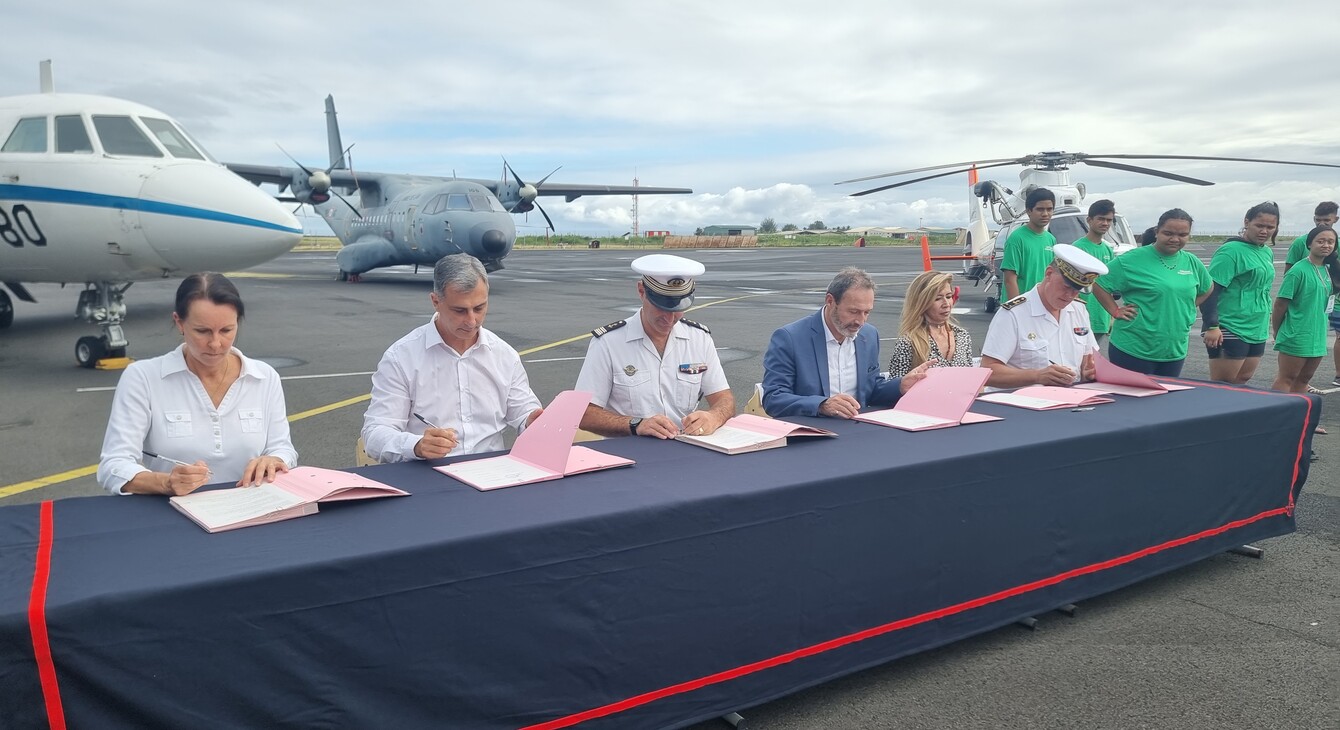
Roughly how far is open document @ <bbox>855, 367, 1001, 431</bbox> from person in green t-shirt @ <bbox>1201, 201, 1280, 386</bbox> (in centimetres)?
355

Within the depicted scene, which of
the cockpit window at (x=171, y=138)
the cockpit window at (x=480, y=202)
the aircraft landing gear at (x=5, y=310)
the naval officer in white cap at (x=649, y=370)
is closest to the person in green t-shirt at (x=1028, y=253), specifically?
the naval officer in white cap at (x=649, y=370)

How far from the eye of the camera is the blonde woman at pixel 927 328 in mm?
4621

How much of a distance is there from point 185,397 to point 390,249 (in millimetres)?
20090

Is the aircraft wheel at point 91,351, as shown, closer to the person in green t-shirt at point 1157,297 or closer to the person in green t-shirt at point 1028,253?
the person in green t-shirt at point 1028,253

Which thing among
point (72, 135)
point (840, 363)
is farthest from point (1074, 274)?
point (72, 135)

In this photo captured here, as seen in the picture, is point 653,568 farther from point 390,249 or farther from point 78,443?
point 390,249

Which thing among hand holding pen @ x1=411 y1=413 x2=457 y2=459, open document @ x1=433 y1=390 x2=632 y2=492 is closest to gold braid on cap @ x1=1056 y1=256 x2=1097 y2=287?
open document @ x1=433 y1=390 x2=632 y2=492

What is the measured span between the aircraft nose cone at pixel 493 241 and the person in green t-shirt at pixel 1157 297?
15.0 meters

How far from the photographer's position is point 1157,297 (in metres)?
5.47

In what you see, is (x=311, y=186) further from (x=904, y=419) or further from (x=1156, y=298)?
(x=904, y=419)

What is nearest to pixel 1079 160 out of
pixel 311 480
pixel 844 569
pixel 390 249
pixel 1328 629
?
pixel 1328 629

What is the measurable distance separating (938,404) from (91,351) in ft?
30.2

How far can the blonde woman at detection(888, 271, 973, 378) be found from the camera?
4.62 m

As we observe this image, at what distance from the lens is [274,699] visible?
195 cm
